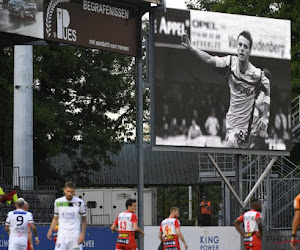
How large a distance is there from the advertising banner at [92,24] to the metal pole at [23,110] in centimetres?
1013

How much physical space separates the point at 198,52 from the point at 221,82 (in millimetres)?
1272

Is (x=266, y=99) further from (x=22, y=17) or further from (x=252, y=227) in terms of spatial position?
(x=252, y=227)

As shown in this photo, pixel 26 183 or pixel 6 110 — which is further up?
pixel 6 110

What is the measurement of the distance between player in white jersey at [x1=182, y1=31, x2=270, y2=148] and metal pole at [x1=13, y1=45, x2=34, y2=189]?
937cm

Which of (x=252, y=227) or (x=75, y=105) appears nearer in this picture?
(x=252, y=227)

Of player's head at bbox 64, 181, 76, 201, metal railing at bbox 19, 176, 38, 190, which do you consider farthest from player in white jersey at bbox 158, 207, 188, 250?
metal railing at bbox 19, 176, 38, 190

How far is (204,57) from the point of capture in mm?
32625

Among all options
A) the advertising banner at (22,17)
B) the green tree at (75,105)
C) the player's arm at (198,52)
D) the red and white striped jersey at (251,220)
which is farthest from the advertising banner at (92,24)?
the green tree at (75,105)

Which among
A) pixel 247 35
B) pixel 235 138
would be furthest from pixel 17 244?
pixel 247 35

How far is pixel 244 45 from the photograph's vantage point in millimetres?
33688

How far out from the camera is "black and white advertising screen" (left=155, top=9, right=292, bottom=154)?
3150 cm

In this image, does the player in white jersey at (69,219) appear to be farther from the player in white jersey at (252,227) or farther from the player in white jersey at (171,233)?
the player in white jersey at (171,233)

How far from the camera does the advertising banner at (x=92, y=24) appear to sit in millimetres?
27344

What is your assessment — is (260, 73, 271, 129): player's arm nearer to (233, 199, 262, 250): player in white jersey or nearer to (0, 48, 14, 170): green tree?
(233, 199, 262, 250): player in white jersey
